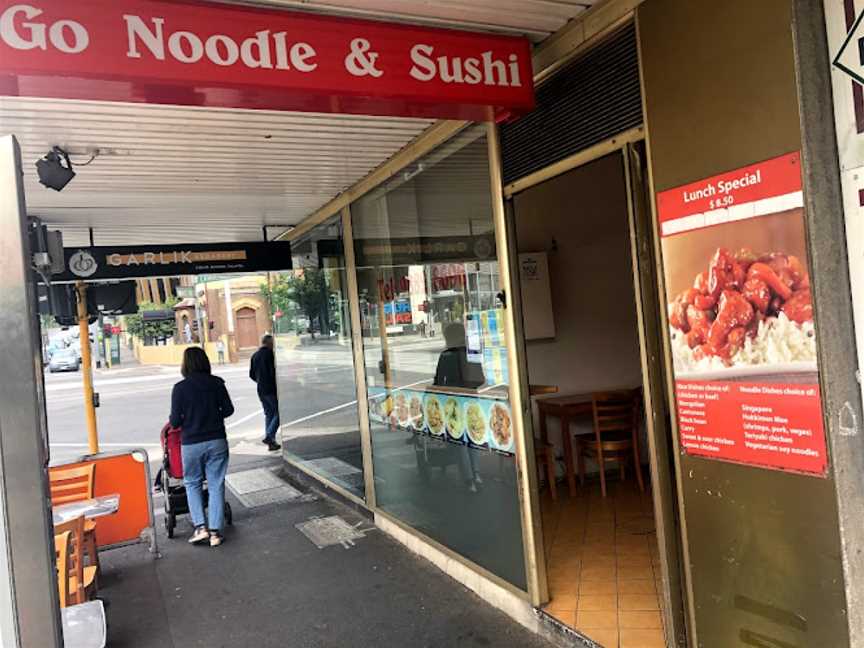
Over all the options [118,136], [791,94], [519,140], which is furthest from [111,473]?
[791,94]

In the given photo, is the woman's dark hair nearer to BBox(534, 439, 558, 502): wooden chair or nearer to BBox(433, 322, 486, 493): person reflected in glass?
BBox(433, 322, 486, 493): person reflected in glass

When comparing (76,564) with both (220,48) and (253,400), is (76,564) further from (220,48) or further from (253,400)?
(253,400)

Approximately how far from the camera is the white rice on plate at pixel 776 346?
2.17 m

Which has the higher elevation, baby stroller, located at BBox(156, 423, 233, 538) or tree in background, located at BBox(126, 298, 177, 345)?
tree in background, located at BBox(126, 298, 177, 345)

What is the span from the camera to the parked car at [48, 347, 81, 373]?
3828cm

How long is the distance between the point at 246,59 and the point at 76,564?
301 cm

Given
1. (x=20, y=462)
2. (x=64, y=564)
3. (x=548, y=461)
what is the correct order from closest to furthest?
(x=20, y=462) < (x=64, y=564) < (x=548, y=461)

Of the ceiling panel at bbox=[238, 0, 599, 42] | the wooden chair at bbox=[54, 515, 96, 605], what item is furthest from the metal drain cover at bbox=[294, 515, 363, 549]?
the ceiling panel at bbox=[238, 0, 599, 42]

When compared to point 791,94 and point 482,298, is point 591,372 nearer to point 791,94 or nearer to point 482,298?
point 482,298

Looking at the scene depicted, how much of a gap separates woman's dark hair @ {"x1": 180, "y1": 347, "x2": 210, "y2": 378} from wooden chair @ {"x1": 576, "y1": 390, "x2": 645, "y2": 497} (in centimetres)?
350

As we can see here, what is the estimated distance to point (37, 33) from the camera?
7.48 feet

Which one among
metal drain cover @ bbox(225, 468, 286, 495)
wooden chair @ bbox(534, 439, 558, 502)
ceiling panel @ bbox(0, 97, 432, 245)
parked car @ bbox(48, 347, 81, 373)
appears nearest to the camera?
ceiling panel @ bbox(0, 97, 432, 245)

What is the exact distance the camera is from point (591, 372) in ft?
22.4

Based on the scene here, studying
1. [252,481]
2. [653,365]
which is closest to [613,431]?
[653,365]
